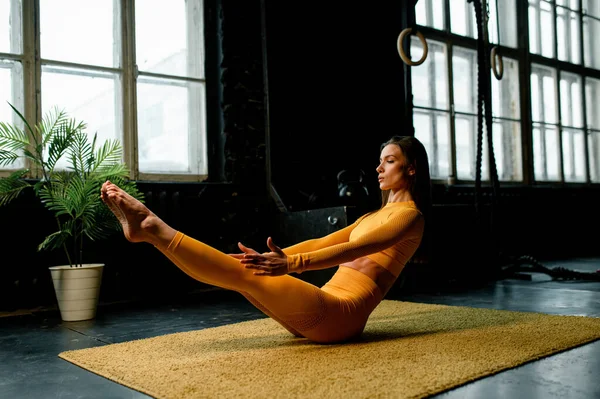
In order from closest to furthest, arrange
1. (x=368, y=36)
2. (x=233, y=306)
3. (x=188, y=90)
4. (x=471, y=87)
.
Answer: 1. (x=233, y=306)
2. (x=188, y=90)
3. (x=368, y=36)
4. (x=471, y=87)

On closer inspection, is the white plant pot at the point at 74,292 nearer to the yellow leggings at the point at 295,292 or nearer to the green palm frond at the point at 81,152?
the green palm frond at the point at 81,152

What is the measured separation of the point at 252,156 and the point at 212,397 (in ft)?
11.6

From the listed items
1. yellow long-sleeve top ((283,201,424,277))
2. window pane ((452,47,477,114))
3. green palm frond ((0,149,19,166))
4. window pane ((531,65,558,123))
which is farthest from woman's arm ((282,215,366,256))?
window pane ((531,65,558,123))

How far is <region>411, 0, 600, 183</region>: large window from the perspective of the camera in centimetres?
677

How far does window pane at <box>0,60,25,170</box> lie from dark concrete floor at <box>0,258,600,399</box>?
1.36m

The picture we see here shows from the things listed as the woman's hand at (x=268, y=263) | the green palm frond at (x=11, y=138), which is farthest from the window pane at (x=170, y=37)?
the woman's hand at (x=268, y=263)

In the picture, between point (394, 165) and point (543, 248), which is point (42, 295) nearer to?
point (394, 165)

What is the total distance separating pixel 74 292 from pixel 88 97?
159 cm

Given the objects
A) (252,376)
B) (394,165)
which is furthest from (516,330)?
(252,376)

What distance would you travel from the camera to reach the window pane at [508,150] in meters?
7.47

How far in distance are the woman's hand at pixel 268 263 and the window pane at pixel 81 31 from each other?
2.97 meters

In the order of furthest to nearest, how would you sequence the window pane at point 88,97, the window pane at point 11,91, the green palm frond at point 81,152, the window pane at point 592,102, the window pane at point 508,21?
1. the window pane at point 592,102
2. the window pane at point 508,21
3. the window pane at point 88,97
4. the window pane at point 11,91
5. the green palm frond at point 81,152

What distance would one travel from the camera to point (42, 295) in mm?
4066

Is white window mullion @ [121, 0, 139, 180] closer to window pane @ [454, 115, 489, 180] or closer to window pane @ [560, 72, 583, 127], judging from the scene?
window pane @ [454, 115, 489, 180]
